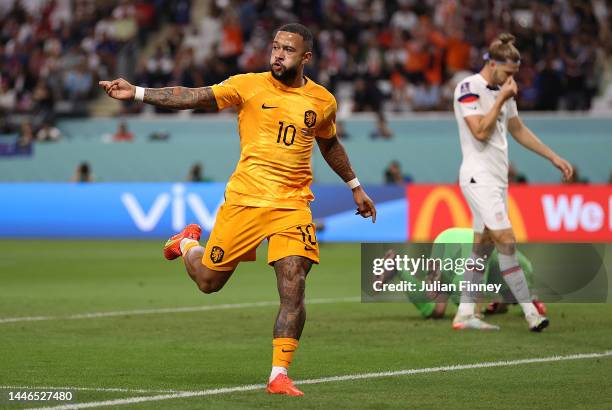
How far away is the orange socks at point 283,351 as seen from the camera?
7.86m

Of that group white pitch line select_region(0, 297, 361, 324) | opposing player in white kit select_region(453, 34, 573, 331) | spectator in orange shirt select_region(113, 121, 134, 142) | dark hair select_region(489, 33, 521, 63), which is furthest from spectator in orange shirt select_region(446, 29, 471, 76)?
dark hair select_region(489, 33, 521, 63)

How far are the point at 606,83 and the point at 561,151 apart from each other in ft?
10.3

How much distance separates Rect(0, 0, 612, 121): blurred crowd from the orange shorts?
65.7 feet

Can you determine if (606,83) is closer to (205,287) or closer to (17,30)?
(17,30)

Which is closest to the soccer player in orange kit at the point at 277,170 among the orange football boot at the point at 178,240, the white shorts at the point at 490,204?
the orange football boot at the point at 178,240

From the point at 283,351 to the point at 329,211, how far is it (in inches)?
650

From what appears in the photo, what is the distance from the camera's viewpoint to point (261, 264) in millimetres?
19938

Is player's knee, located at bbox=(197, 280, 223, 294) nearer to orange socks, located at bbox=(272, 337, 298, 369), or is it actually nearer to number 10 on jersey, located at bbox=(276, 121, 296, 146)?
orange socks, located at bbox=(272, 337, 298, 369)

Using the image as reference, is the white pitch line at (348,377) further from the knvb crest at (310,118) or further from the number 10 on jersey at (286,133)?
the knvb crest at (310,118)

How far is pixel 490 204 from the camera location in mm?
11297

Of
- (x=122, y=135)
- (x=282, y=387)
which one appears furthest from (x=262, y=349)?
(x=122, y=135)

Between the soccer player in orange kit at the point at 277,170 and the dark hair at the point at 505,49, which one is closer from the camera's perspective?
the soccer player in orange kit at the point at 277,170

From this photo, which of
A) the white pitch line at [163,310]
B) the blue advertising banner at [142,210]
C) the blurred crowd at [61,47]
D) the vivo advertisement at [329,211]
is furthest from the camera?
the blurred crowd at [61,47]

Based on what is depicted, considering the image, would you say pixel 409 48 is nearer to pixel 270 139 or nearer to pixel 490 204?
pixel 490 204
